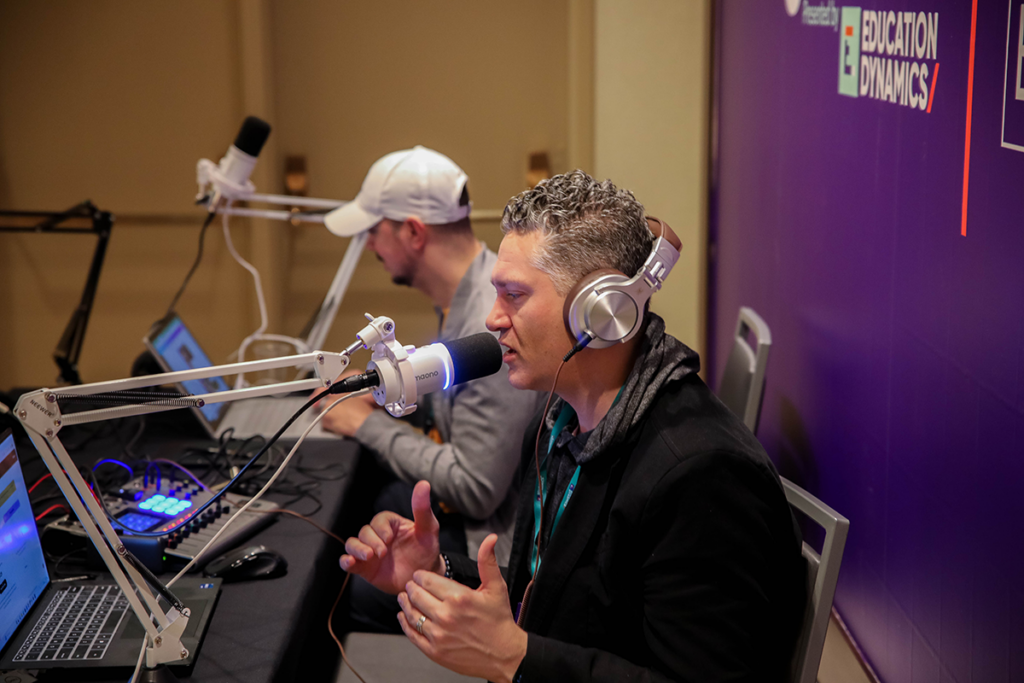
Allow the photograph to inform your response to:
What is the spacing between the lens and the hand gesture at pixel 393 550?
1.35 m

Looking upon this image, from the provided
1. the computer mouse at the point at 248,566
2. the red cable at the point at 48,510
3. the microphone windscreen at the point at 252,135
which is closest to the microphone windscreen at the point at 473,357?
the computer mouse at the point at 248,566

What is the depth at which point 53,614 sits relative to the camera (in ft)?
4.11

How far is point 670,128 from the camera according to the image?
3492 millimetres

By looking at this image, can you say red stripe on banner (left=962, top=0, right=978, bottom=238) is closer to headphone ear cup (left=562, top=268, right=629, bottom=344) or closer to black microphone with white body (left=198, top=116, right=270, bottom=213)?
headphone ear cup (left=562, top=268, right=629, bottom=344)

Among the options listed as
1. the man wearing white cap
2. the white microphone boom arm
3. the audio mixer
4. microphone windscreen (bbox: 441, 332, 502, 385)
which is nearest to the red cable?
the audio mixer

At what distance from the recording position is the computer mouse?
1414 mm

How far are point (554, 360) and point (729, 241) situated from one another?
2.19 meters

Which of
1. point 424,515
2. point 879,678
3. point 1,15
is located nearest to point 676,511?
point 424,515

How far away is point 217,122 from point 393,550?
8.97 feet

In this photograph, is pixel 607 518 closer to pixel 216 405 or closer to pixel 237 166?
pixel 216 405

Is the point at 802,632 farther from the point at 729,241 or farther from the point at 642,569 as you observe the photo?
the point at 729,241

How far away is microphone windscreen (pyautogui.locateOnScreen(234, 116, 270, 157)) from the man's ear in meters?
0.64

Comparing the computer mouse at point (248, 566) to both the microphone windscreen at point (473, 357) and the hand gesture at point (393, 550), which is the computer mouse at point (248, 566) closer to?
the hand gesture at point (393, 550)

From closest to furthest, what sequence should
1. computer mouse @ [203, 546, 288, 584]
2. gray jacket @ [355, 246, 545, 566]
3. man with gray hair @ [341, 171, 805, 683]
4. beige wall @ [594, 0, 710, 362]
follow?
man with gray hair @ [341, 171, 805, 683]
computer mouse @ [203, 546, 288, 584]
gray jacket @ [355, 246, 545, 566]
beige wall @ [594, 0, 710, 362]
